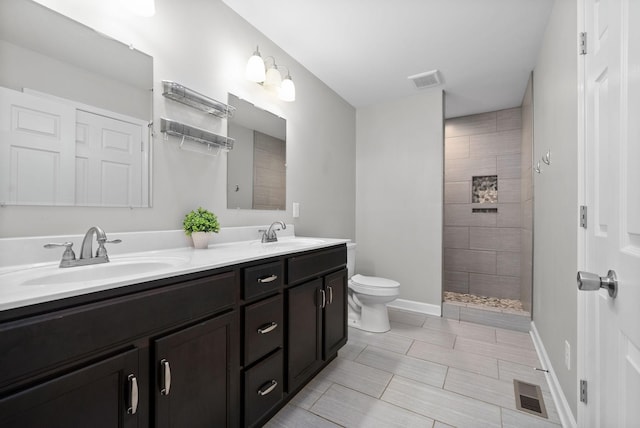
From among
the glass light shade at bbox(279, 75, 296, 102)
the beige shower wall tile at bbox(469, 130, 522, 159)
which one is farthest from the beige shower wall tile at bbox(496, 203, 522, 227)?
the glass light shade at bbox(279, 75, 296, 102)

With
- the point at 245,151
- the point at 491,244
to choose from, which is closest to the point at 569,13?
the point at 245,151

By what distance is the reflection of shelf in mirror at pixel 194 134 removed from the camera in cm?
150

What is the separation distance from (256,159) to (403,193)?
6.21 ft

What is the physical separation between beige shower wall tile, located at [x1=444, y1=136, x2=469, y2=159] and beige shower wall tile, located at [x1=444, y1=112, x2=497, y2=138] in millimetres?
69

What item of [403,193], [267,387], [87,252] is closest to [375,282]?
[403,193]

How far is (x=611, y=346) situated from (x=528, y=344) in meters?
2.10

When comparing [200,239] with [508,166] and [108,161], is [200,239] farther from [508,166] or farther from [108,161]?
[508,166]

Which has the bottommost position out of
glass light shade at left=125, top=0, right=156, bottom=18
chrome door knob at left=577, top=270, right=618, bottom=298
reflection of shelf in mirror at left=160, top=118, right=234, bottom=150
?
chrome door knob at left=577, top=270, right=618, bottom=298

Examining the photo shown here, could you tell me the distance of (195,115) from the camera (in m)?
1.68

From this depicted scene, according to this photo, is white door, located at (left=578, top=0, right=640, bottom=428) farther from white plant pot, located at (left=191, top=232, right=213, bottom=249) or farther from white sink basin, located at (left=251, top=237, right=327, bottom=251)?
white plant pot, located at (left=191, top=232, right=213, bottom=249)

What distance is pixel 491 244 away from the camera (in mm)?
3545

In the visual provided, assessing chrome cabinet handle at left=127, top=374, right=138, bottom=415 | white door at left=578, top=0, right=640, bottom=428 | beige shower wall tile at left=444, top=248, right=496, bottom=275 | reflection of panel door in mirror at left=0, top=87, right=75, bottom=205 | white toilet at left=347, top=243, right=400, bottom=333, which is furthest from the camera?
beige shower wall tile at left=444, top=248, right=496, bottom=275

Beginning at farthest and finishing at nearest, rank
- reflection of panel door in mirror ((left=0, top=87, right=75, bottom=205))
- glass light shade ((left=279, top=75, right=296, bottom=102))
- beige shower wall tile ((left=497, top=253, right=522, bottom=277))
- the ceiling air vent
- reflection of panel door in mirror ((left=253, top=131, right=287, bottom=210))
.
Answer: beige shower wall tile ((left=497, top=253, right=522, bottom=277)) < the ceiling air vent < glass light shade ((left=279, top=75, right=296, bottom=102)) < reflection of panel door in mirror ((left=253, top=131, right=287, bottom=210)) < reflection of panel door in mirror ((left=0, top=87, right=75, bottom=205))

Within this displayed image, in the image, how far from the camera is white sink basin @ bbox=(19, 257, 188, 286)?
3.00ft
